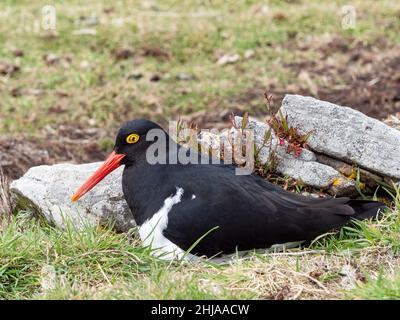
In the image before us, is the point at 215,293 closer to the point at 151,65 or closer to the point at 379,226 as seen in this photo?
the point at 379,226

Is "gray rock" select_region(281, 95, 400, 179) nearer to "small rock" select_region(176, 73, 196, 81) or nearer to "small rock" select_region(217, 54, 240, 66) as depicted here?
"small rock" select_region(176, 73, 196, 81)

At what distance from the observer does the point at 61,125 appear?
9.70m

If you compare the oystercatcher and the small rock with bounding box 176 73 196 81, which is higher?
the small rock with bounding box 176 73 196 81

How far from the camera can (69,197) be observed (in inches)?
240

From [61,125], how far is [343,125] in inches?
182

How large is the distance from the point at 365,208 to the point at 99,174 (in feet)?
6.42

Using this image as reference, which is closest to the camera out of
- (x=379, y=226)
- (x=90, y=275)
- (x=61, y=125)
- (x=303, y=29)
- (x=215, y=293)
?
(x=215, y=293)

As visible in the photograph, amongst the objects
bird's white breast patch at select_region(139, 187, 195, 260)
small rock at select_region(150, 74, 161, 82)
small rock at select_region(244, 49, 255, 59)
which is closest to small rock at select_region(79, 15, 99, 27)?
small rock at select_region(150, 74, 161, 82)

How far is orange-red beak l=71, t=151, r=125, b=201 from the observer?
579cm

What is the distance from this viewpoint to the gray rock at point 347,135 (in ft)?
19.4

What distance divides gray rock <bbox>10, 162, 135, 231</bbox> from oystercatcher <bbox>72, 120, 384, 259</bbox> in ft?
1.57

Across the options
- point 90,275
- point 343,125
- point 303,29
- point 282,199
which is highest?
point 303,29

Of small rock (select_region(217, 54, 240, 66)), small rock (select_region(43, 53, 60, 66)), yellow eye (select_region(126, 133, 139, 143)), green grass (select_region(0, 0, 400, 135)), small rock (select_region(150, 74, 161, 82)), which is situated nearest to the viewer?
yellow eye (select_region(126, 133, 139, 143))

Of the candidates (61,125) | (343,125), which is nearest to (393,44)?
(61,125)
